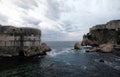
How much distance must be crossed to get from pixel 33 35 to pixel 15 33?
553cm

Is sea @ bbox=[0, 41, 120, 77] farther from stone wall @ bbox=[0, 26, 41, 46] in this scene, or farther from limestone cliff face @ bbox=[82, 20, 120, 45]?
limestone cliff face @ bbox=[82, 20, 120, 45]

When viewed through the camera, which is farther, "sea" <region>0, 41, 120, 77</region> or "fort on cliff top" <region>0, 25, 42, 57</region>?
"fort on cliff top" <region>0, 25, 42, 57</region>

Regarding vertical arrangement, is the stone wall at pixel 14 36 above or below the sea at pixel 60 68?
above

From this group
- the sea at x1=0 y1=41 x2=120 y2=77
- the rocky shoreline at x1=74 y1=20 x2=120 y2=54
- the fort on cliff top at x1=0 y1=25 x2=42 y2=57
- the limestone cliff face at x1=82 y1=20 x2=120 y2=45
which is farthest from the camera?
the limestone cliff face at x1=82 y1=20 x2=120 y2=45

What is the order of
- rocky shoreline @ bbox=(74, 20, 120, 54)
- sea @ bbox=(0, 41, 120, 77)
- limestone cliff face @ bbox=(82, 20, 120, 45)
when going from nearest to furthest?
sea @ bbox=(0, 41, 120, 77) < rocky shoreline @ bbox=(74, 20, 120, 54) < limestone cliff face @ bbox=(82, 20, 120, 45)

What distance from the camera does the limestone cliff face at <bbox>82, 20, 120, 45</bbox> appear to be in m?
76.8

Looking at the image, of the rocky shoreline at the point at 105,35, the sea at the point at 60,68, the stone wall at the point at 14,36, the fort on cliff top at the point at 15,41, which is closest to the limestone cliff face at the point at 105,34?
the rocky shoreline at the point at 105,35

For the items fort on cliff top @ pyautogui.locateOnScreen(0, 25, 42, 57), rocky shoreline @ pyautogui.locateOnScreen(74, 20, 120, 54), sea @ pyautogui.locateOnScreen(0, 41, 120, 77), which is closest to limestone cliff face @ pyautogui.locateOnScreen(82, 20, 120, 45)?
rocky shoreline @ pyautogui.locateOnScreen(74, 20, 120, 54)

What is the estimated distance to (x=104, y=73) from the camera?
2539cm

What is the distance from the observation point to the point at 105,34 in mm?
81875

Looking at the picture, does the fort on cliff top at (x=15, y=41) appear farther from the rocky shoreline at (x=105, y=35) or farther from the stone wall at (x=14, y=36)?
the rocky shoreline at (x=105, y=35)

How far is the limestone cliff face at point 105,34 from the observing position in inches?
3024

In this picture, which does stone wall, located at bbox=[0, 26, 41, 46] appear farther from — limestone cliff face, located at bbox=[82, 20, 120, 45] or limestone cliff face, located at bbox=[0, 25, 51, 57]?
limestone cliff face, located at bbox=[82, 20, 120, 45]

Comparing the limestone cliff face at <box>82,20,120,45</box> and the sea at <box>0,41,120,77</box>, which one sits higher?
the limestone cliff face at <box>82,20,120,45</box>
